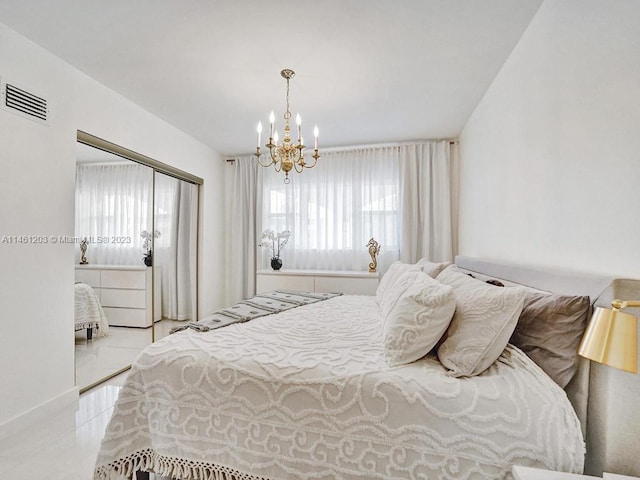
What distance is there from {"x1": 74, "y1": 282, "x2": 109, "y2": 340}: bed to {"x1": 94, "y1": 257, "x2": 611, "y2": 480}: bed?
1.58m

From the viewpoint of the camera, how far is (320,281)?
4191 mm

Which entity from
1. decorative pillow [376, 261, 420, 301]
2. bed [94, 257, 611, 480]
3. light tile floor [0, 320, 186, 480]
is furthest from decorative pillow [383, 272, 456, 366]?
light tile floor [0, 320, 186, 480]

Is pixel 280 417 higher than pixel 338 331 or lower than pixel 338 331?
lower

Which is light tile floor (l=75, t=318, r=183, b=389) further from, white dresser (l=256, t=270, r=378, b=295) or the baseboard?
white dresser (l=256, t=270, r=378, b=295)

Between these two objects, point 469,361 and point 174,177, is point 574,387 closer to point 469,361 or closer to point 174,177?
point 469,361

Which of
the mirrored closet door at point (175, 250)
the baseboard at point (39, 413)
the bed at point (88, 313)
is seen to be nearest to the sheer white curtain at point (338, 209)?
the mirrored closet door at point (175, 250)

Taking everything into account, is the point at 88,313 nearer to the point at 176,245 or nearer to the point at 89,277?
the point at 89,277

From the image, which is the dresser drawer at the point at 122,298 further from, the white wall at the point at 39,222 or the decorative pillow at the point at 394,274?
the decorative pillow at the point at 394,274

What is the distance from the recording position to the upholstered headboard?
949 millimetres

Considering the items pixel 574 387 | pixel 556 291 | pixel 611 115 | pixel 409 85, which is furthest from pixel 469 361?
pixel 409 85

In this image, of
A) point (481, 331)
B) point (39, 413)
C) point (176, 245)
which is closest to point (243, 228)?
point (176, 245)

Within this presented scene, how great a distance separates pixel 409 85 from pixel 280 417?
2.68 m

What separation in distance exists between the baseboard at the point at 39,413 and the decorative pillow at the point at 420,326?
7.91 ft

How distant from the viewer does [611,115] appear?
1.18 metres
